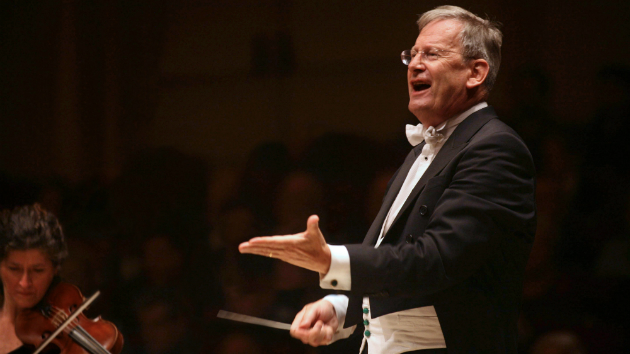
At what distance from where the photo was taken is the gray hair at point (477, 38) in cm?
153

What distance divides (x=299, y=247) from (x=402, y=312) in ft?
1.26

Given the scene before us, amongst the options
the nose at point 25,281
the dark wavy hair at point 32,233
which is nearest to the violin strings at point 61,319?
the nose at point 25,281

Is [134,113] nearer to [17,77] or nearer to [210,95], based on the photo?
[210,95]

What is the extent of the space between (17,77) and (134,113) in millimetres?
618

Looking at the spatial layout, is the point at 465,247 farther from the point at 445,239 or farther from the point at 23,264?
the point at 23,264

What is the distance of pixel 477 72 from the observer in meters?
1.54

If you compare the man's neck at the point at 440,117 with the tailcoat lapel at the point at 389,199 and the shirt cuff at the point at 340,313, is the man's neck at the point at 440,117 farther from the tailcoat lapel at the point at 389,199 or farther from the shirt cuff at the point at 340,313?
the shirt cuff at the point at 340,313

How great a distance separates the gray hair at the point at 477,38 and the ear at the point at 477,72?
0.05ft

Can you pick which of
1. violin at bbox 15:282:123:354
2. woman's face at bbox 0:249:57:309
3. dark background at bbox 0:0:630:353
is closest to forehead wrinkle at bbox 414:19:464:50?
dark background at bbox 0:0:630:353

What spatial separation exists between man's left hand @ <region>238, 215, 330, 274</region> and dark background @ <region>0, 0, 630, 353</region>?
1.20 m

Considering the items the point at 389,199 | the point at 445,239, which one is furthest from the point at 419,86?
the point at 445,239

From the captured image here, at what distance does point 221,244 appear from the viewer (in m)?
2.52

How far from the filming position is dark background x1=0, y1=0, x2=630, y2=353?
199 centimetres

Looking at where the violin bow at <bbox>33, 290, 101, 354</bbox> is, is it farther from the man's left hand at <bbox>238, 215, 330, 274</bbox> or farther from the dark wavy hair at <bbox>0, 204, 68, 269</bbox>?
the man's left hand at <bbox>238, 215, 330, 274</bbox>
